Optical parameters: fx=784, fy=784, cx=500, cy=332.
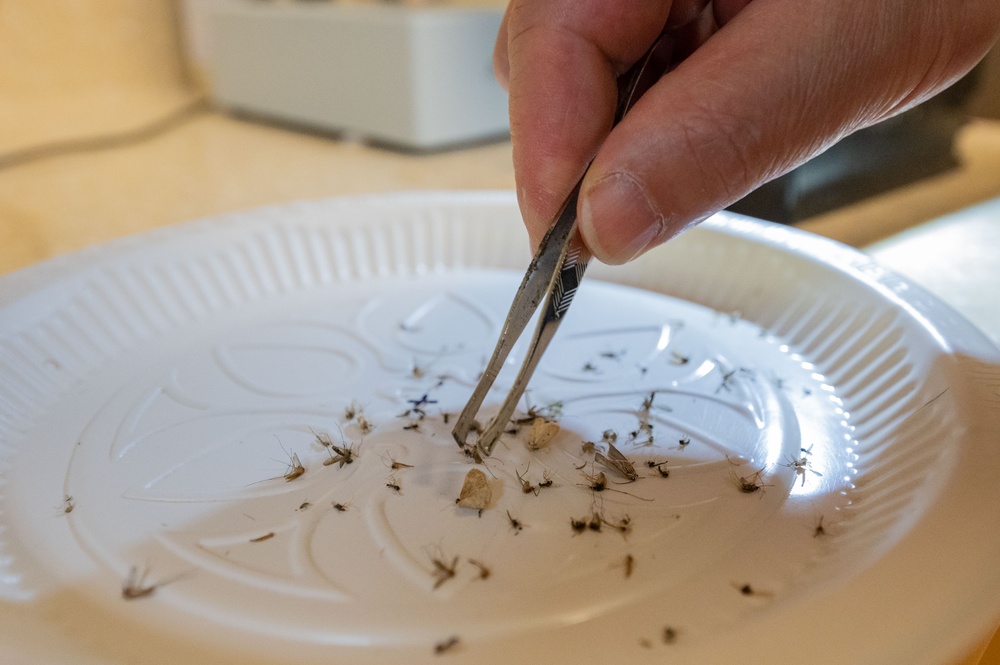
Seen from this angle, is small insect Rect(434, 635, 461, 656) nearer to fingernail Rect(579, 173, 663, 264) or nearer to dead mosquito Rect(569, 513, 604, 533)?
dead mosquito Rect(569, 513, 604, 533)

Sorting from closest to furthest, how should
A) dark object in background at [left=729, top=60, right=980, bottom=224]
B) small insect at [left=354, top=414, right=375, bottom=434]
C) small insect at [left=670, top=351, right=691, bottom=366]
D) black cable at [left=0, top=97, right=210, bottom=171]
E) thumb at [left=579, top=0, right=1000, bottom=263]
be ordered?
thumb at [left=579, top=0, right=1000, bottom=263] → small insect at [left=354, top=414, right=375, bottom=434] → small insect at [left=670, top=351, right=691, bottom=366] → dark object in background at [left=729, top=60, right=980, bottom=224] → black cable at [left=0, top=97, right=210, bottom=171]

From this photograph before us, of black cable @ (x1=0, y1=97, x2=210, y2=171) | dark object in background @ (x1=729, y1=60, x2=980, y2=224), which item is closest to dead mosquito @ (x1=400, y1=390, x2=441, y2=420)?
dark object in background @ (x1=729, y1=60, x2=980, y2=224)

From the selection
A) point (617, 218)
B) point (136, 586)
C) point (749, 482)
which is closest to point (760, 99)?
point (617, 218)

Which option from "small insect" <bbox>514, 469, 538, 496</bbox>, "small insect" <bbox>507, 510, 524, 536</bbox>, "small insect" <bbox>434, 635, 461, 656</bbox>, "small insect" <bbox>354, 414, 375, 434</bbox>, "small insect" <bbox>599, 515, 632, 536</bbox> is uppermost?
"small insect" <bbox>434, 635, 461, 656</bbox>

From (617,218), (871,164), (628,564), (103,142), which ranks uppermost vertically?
(617,218)

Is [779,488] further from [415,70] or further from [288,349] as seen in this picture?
[415,70]

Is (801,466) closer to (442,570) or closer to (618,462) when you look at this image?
(618,462)

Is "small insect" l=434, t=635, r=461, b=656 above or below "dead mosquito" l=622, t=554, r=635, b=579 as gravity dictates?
above

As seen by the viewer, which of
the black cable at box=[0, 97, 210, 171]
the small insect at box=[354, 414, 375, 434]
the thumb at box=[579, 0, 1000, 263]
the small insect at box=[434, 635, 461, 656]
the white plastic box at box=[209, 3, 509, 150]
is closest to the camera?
the small insect at box=[434, 635, 461, 656]
